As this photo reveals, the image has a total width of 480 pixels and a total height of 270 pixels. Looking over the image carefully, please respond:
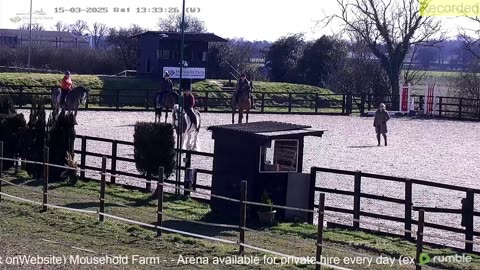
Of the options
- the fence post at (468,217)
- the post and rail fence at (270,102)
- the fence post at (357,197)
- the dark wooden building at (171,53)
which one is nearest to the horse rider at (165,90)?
the post and rail fence at (270,102)

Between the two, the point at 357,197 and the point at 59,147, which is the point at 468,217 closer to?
Answer: the point at 357,197

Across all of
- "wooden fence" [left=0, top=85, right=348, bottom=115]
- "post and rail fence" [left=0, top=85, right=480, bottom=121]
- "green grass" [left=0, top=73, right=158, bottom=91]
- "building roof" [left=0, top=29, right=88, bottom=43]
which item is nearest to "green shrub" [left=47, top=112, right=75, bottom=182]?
"wooden fence" [left=0, top=85, right=348, bottom=115]

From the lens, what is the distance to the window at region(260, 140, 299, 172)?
16.0 metres

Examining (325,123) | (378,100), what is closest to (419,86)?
(378,100)

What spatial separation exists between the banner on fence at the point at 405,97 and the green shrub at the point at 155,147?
33.1 metres

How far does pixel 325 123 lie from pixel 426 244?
2844 cm

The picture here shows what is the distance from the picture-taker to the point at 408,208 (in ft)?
46.5

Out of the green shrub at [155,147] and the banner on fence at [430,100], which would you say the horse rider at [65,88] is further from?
the banner on fence at [430,100]

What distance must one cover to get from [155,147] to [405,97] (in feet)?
111

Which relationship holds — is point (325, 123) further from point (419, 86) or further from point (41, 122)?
point (419, 86)

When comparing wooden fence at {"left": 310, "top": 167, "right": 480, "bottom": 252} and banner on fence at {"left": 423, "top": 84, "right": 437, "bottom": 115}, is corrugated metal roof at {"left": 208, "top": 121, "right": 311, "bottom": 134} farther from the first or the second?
banner on fence at {"left": 423, "top": 84, "right": 437, "bottom": 115}

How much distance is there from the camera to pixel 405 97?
5078 centimetres

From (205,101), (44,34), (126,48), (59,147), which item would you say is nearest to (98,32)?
(44,34)

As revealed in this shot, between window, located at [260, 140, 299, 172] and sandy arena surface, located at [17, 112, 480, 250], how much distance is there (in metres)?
1.61
